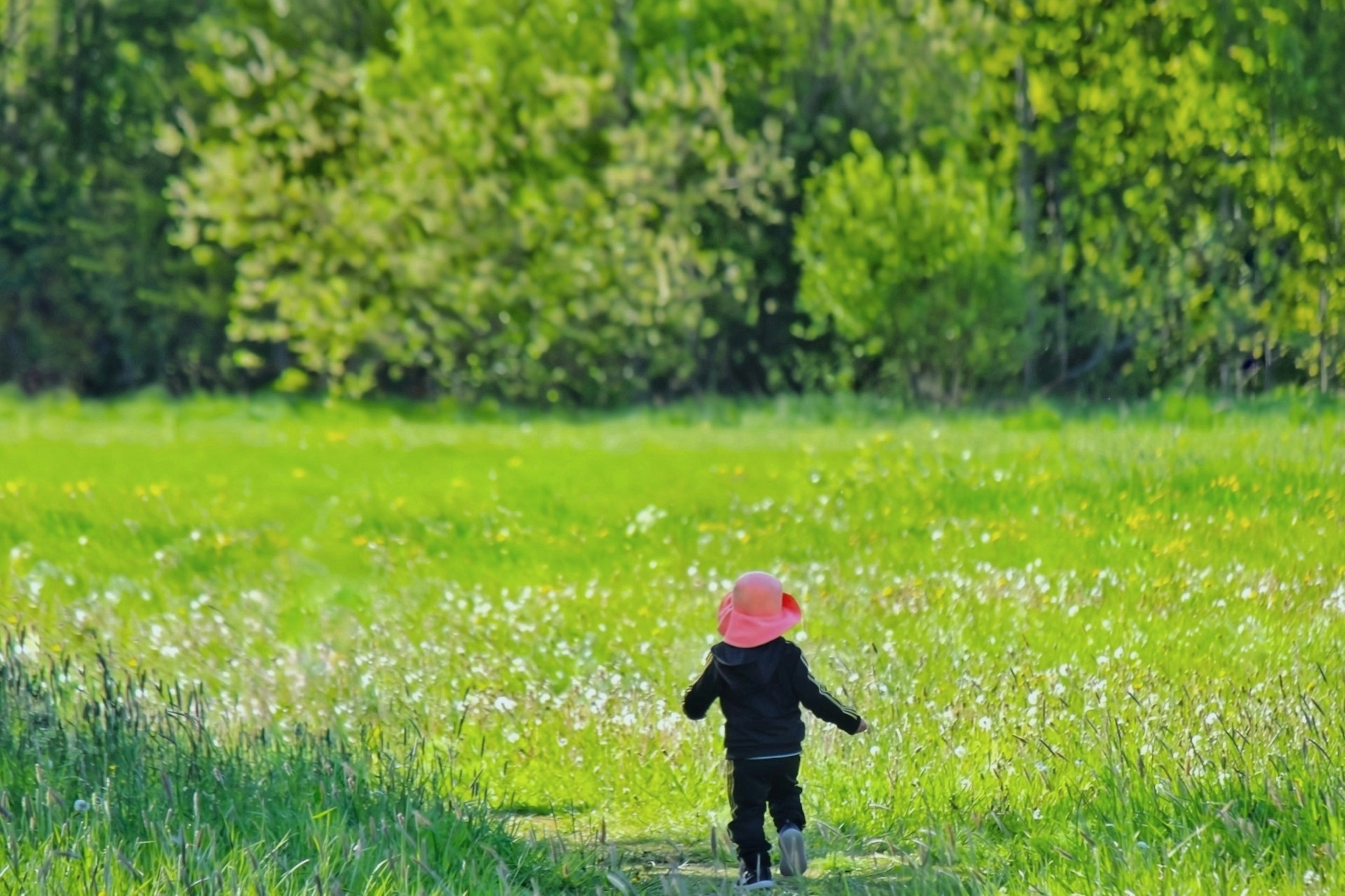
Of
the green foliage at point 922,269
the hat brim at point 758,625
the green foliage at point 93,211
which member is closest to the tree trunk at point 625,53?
the green foliage at point 922,269

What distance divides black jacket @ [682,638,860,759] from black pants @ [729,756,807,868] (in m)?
0.05

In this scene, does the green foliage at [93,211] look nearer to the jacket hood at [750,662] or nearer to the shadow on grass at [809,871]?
the shadow on grass at [809,871]

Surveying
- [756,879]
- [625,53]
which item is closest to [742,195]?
[625,53]

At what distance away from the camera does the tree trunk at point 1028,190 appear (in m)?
24.3

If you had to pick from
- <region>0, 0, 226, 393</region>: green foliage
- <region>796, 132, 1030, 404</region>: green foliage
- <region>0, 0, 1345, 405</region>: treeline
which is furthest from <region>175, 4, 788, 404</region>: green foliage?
<region>0, 0, 226, 393</region>: green foliage

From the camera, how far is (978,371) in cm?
2466

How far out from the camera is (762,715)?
5.98 metres

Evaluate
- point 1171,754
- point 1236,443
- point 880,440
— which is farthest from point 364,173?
point 1171,754

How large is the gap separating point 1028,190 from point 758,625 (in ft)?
65.2

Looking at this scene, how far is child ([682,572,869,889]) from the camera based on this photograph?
5.92 metres

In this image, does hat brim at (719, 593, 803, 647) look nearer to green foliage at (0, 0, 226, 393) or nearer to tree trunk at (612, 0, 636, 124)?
tree trunk at (612, 0, 636, 124)

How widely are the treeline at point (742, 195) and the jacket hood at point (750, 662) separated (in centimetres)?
1447

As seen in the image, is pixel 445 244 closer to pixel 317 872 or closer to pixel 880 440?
pixel 880 440

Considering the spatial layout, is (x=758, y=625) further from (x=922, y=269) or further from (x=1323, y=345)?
(x=922, y=269)
